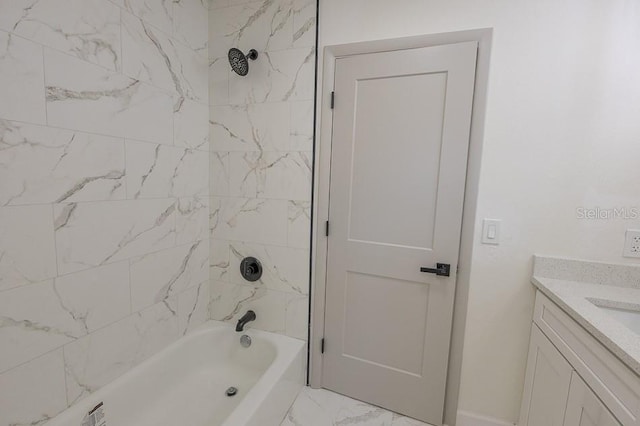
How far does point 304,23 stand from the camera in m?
1.64

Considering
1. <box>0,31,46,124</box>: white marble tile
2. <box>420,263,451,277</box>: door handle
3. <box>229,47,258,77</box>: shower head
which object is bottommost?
<box>420,263,451,277</box>: door handle

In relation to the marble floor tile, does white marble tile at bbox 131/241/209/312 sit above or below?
above

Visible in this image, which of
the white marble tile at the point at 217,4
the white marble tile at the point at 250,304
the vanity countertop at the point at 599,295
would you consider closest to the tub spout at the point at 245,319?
the white marble tile at the point at 250,304

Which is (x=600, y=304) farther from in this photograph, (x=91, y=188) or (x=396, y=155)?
(x=91, y=188)

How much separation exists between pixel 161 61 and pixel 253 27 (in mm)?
600

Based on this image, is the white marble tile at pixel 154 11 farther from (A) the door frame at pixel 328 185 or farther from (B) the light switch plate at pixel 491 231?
(B) the light switch plate at pixel 491 231

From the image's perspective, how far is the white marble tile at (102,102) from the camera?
1.11 meters

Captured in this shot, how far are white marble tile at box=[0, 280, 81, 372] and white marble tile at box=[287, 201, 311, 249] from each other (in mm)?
1110

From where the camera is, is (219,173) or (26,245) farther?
(219,173)

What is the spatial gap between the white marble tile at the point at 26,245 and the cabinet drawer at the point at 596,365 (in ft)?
6.57

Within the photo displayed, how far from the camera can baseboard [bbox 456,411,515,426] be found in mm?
1528

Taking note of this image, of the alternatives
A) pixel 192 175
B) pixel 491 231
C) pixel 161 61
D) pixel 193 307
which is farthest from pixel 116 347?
pixel 491 231

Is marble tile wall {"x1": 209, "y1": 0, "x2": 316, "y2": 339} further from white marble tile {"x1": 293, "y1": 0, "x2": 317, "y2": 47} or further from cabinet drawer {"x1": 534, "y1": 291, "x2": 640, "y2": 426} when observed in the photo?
cabinet drawer {"x1": 534, "y1": 291, "x2": 640, "y2": 426}

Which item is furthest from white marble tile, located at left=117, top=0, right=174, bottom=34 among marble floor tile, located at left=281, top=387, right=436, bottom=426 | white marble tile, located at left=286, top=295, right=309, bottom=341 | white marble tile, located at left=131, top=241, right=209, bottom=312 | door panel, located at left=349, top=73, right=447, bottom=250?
marble floor tile, located at left=281, top=387, right=436, bottom=426
